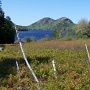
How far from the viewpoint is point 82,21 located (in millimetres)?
121500

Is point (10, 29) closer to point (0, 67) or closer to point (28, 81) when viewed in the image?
point (0, 67)

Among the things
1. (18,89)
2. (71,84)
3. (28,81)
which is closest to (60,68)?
(28,81)

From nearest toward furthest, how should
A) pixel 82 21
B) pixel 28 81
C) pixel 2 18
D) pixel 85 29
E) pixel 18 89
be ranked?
pixel 18 89 < pixel 28 81 < pixel 2 18 < pixel 85 29 < pixel 82 21

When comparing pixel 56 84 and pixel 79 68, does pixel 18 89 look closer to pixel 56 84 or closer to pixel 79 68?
pixel 56 84

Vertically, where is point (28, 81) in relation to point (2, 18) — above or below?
Result: below

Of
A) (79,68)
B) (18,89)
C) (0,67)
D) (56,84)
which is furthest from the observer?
(0,67)

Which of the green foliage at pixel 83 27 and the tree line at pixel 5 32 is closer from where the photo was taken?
the tree line at pixel 5 32

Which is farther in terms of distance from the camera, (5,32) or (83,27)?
(83,27)

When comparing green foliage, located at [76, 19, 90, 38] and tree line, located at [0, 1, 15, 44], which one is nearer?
tree line, located at [0, 1, 15, 44]

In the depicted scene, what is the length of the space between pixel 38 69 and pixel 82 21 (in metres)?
101

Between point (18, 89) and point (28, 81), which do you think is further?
point (28, 81)

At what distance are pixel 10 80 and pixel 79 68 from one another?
14.6 feet

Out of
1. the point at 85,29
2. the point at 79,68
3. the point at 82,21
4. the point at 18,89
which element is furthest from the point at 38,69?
the point at 82,21

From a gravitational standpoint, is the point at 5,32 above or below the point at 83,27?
above
